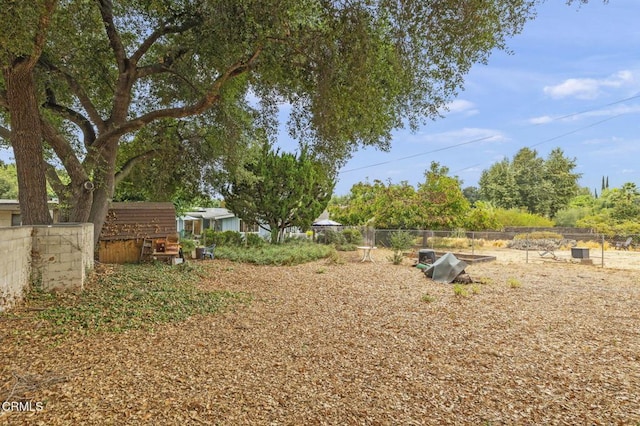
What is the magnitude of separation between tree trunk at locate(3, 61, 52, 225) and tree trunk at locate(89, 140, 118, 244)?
4.25 ft

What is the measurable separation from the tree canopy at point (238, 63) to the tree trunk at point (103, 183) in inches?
1.3

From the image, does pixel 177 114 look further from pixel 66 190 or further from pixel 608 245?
pixel 608 245

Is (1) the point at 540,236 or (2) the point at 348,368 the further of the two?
(1) the point at 540,236

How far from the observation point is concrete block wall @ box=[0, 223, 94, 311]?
5142 millimetres

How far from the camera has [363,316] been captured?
20.8 ft

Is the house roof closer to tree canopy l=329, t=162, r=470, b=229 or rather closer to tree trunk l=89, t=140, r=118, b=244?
tree canopy l=329, t=162, r=470, b=229

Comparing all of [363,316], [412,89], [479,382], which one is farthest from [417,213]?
[479,382]

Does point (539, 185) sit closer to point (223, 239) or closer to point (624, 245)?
point (624, 245)

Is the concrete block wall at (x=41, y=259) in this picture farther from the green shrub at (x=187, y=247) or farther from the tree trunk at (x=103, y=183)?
the green shrub at (x=187, y=247)

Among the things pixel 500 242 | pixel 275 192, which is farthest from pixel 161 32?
pixel 500 242

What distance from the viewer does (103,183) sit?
8.59 meters

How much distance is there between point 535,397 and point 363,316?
125 inches

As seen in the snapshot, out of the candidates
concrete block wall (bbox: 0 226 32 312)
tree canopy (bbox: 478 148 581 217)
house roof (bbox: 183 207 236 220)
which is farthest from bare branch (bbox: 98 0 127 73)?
tree canopy (bbox: 478 148 581 217)

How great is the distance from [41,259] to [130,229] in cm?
527
